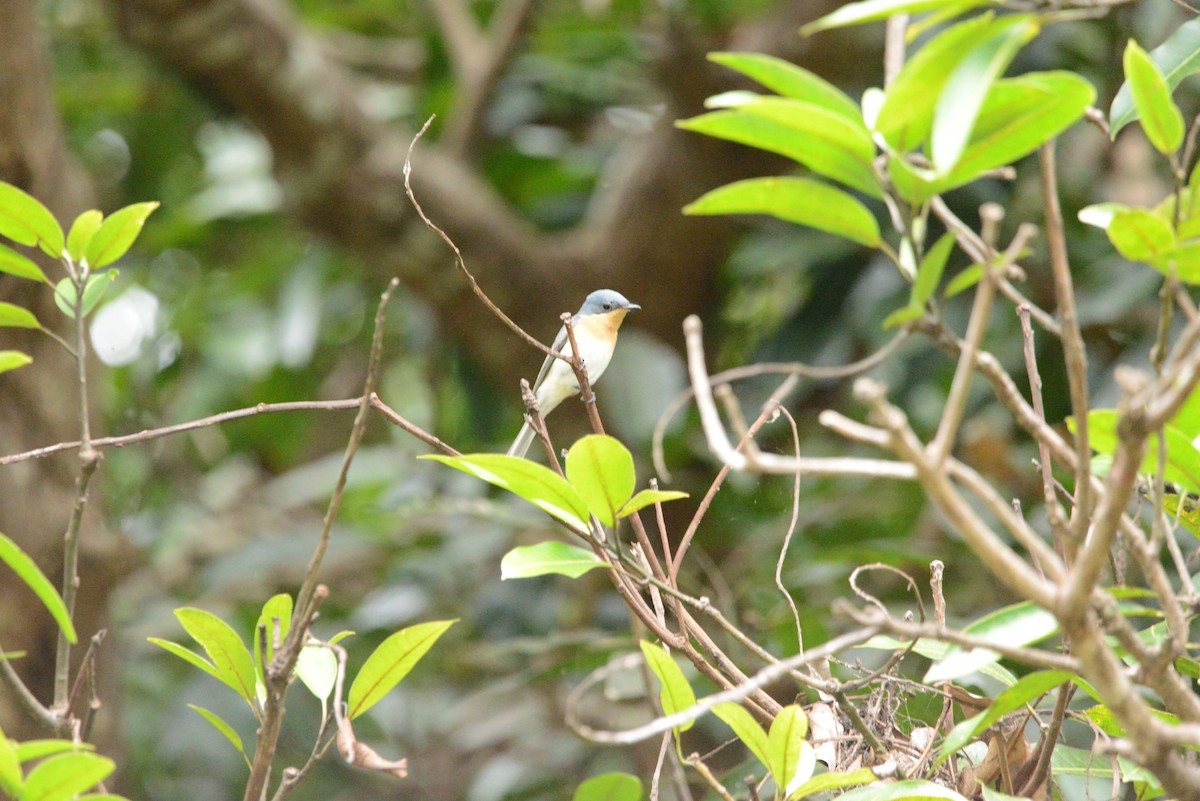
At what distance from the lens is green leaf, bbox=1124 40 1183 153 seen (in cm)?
114

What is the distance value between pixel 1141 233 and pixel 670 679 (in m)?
0.74

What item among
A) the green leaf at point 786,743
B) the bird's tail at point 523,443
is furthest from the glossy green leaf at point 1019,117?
the bird's tail at point 523,443

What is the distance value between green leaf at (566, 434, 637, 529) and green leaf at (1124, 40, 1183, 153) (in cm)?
63

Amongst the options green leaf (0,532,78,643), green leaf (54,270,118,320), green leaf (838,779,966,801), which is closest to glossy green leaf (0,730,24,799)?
green leaf (0,532,78,643)

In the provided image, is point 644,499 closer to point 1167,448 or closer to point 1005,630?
point 1005,630

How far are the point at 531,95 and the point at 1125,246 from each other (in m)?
4.52

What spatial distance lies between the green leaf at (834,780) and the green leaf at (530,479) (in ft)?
1.31

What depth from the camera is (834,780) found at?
4.54 ft

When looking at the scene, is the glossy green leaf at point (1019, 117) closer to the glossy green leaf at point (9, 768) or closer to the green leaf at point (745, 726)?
the green leaf at point (745, 726)

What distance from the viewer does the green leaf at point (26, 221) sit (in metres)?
1.58

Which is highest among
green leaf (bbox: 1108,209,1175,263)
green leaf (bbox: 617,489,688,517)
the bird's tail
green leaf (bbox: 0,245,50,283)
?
green leaf (bbox: 1108,209,1175,263)

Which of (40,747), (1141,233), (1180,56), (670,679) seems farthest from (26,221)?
(1180,56)

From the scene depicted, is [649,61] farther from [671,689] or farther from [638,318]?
[671,689]

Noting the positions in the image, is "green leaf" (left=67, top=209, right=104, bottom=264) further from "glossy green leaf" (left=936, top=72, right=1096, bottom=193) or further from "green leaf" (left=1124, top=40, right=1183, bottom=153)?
"green leaf" (left=1124, top=40, right=1183, bottom=153)
